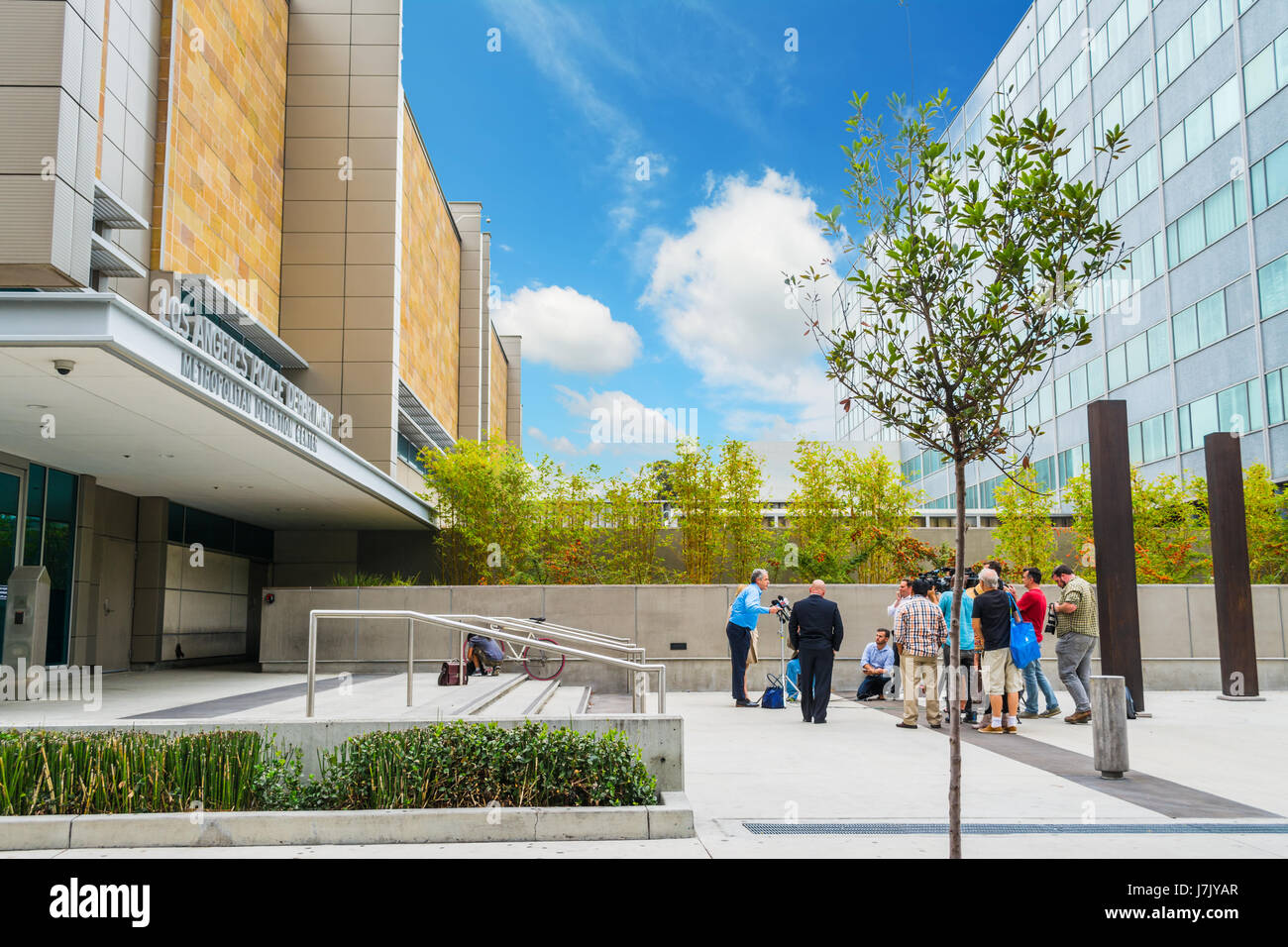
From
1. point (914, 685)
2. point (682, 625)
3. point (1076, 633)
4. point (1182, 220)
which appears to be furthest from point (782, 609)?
point (1182, 220)

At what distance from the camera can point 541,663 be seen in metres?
15.1

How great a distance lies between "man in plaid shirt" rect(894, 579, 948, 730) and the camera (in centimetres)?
1099

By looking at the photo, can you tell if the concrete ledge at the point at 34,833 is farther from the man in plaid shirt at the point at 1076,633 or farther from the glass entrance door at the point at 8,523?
the man in plaid shirt at the point at 1076,633

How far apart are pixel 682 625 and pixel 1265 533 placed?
48.6ft

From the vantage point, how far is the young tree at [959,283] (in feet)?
15.3

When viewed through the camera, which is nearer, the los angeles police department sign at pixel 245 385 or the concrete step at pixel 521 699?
the concrete step at pixel 521 699

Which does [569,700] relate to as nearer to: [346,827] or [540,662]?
[540,662]

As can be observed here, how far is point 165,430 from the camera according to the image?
39.4 feet

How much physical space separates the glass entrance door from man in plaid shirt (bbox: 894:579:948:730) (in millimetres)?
12430

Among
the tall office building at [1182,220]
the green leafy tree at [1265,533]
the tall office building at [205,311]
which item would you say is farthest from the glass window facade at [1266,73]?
the tall office building at [205,311]

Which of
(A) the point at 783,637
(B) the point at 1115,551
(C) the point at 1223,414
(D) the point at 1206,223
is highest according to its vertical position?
(D) the point at 1206,223

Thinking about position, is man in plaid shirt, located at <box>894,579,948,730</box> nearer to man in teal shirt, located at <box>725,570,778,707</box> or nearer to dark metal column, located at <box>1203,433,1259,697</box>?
man in teal shirt, located at <box>725,570,778,707</box>

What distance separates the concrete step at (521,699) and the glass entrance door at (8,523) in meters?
7.47
